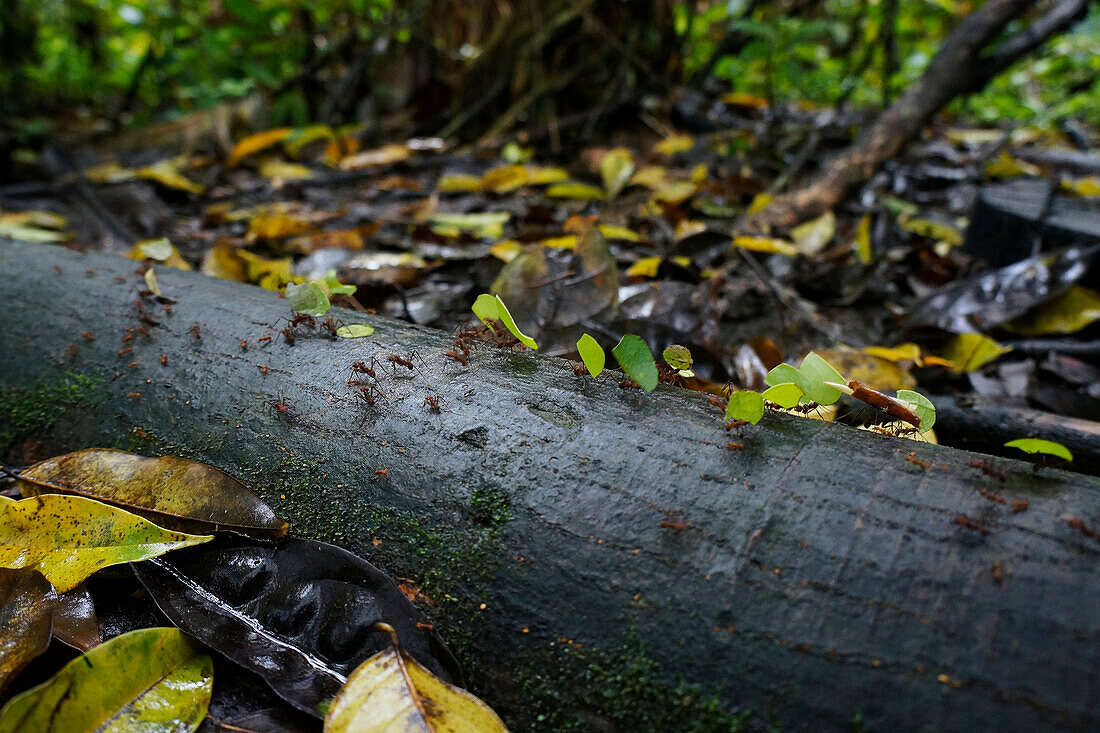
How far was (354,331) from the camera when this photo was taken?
4.72 ft

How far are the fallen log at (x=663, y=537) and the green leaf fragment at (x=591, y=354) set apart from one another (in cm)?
5

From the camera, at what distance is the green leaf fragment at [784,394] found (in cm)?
118

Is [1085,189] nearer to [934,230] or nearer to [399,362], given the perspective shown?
[934,230]

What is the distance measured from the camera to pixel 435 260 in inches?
98.0

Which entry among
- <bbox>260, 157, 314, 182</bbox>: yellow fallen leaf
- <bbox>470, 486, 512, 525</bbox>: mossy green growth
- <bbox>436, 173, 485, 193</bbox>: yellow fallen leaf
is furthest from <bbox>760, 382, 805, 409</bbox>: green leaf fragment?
<bbox>260, 157, 314, 182</bbox>: yellow fallen leaf

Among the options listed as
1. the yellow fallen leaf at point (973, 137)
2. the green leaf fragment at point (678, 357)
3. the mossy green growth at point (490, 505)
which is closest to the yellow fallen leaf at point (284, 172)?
the green leaf fragment at point (678, 357)

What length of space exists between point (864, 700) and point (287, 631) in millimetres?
829

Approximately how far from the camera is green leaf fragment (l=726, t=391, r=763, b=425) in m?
1.08

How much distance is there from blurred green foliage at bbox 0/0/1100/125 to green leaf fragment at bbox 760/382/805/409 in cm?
318

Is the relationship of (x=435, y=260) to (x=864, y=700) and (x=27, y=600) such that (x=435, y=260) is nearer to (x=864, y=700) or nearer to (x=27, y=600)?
(x=27, y=600)

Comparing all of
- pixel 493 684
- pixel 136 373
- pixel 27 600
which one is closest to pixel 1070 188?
pixel 493 684

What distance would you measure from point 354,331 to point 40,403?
738 mm

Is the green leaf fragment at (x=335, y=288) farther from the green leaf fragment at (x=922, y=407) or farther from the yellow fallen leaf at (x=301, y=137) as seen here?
the yellow fallen leaf at (x=301, y=137)

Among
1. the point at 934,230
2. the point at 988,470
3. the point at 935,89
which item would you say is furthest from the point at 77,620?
the point at 935,89
